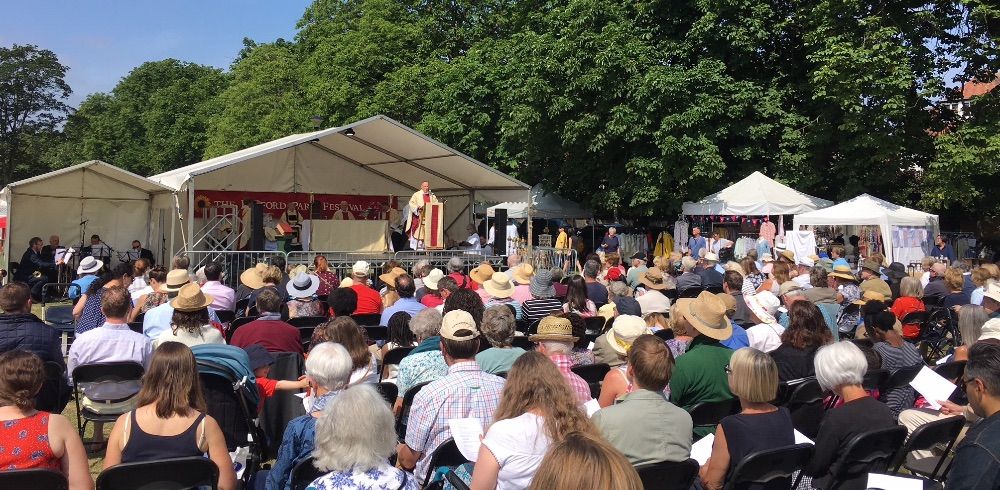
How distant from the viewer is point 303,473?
2.88 meters

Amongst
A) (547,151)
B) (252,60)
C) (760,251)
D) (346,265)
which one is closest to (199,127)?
(252,60)

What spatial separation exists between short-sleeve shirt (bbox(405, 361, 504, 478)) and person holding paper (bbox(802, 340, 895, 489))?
4.81ft

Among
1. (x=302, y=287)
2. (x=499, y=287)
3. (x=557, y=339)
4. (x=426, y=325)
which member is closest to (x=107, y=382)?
(x=426, y=325)

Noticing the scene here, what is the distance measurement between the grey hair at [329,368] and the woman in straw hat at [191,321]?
5.19 feet

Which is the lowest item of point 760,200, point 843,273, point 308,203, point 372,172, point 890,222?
point 843,273

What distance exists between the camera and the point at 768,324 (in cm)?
593

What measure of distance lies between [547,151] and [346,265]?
7.99 meters

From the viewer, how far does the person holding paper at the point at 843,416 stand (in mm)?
3475

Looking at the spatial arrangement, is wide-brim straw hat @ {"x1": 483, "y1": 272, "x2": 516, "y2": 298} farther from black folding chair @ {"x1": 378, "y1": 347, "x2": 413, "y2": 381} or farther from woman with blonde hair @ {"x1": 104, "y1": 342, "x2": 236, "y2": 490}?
woman with blonde hair @ {"x1": 104, "y1": 342, "x2": 236, "y2": 490}

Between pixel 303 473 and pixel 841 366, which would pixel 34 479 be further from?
pixel 841 366

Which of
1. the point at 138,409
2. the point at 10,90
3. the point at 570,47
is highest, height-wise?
the point at 10,90

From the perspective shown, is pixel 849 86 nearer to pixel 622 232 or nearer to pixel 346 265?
pixel 622 232

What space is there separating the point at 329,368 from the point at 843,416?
238cm

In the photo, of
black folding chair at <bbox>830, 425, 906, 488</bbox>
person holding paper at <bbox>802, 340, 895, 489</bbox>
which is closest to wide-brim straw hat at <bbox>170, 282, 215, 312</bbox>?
person holding paper at <bbox>802, 340, 895, 489</bbox>
